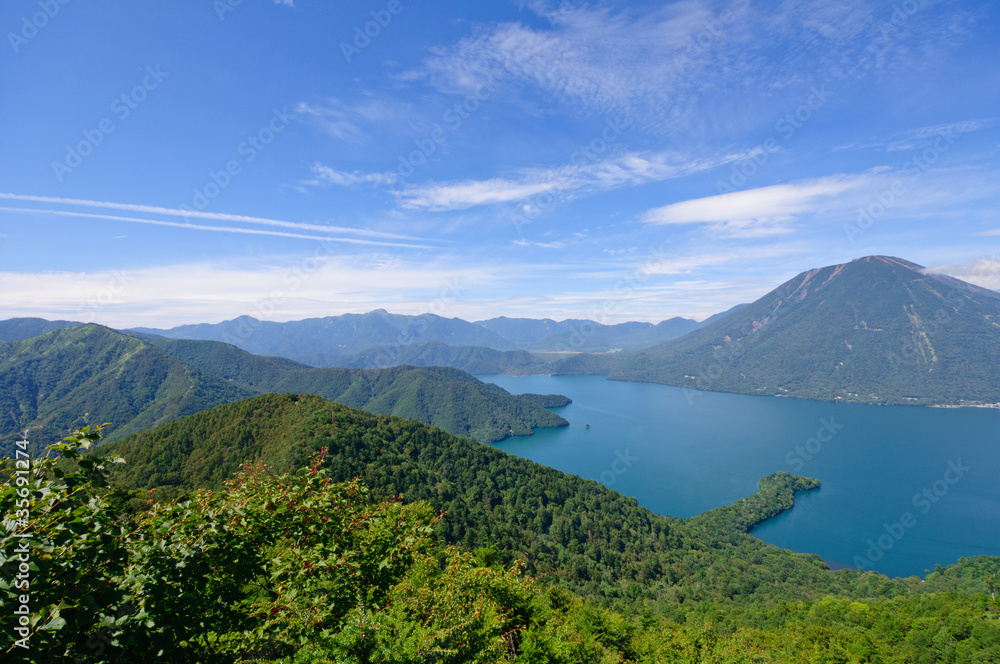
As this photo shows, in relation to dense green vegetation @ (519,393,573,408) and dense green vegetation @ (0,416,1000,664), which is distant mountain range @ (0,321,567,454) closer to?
dense green vegetation @ (519,393,573,408)

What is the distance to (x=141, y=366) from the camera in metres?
142

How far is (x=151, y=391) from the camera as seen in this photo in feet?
442

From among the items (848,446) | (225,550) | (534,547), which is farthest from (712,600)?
(848,446)

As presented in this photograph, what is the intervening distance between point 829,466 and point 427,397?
126678mm

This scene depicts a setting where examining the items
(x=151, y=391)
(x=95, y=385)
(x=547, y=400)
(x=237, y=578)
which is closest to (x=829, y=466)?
(x=547, y=400)

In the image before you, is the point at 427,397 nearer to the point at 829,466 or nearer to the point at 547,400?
the point at 547,400

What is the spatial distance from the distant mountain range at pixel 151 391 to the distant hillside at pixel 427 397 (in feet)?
1.36

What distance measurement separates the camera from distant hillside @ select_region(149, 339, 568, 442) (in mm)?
150125

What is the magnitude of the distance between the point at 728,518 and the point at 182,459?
8464 centimetres

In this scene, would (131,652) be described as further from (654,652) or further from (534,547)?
(534,547)

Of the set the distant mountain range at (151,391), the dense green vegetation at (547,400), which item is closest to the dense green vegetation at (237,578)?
the distant mountain range at (151,391)

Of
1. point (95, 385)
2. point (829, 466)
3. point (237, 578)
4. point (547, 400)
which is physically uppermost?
point (237, 578)

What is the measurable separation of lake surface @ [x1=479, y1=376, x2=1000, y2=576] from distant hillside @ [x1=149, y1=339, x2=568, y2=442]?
12251mm

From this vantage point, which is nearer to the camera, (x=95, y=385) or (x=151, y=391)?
(x=151, y=391)
